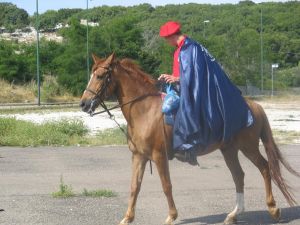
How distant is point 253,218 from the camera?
8.95m

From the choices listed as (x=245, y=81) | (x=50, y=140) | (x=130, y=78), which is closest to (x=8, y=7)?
(x=245, y=81)

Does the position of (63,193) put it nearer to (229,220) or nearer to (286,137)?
(229,220)

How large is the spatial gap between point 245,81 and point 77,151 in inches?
1748

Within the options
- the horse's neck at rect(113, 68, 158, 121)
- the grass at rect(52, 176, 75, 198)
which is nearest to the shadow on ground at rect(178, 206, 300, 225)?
the horse's neck at rect(113, 68, 158, 121)

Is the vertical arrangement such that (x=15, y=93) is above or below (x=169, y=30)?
below

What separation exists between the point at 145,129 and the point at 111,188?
3464 millimetres

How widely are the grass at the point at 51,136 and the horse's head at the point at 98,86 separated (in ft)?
33.2

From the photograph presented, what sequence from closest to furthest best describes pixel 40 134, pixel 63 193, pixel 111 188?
pixel 63 193, pixel 111 188, pixel 40 134

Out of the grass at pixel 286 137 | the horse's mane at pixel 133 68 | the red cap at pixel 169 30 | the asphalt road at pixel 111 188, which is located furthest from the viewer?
the grass at pixel 286 137

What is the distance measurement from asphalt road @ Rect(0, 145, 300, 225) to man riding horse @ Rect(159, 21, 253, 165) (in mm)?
1183

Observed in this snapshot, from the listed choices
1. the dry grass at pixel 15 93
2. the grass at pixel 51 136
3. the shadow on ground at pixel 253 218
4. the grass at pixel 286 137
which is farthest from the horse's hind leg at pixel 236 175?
the dry grass at pixel 15 93

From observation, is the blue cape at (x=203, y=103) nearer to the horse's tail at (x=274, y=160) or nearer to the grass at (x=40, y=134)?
the horse's tail at (x=274, y=160)

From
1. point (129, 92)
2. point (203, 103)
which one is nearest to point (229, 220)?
point (203, 103)

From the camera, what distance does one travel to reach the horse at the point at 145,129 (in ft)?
26.7
